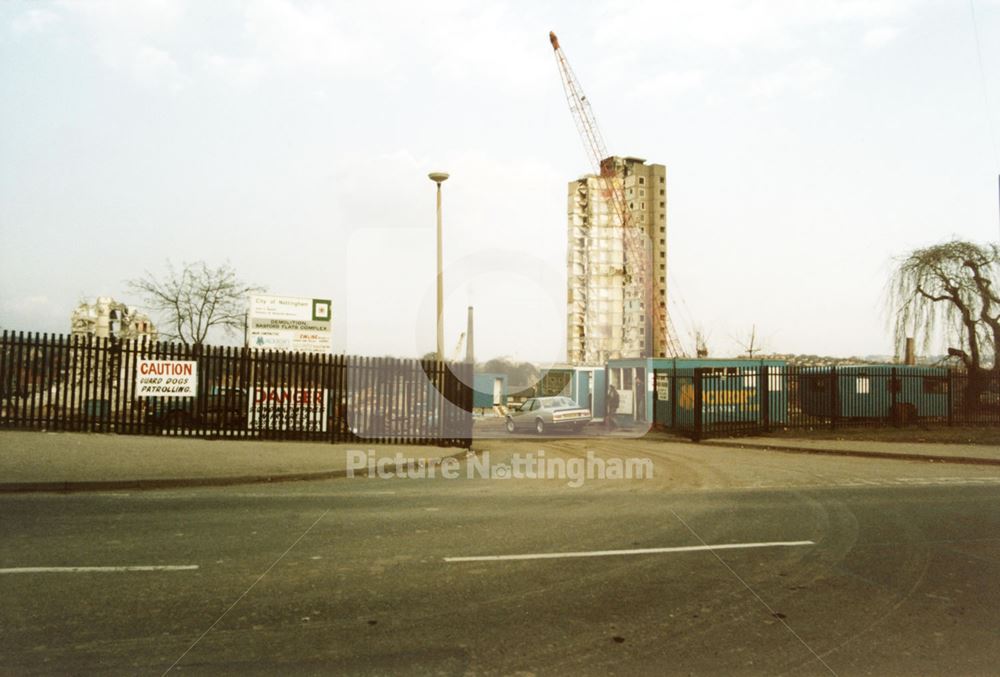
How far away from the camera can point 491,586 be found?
5598 mm

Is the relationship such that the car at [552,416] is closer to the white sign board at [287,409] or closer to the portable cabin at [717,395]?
the portable cabin at [717,395]

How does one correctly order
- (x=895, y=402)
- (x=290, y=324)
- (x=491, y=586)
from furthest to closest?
(x=895, y=402) → (x=290, y=324) → (x=491, y=586)

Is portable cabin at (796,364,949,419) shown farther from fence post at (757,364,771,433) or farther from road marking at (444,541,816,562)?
road marking at (444,541,816,562)

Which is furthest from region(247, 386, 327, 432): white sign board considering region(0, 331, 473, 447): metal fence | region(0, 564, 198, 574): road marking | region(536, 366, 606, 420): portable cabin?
region(536, 366, 606, 420): portable cabin

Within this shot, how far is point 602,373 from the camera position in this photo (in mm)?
38281

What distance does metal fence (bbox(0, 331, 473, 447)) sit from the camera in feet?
51.3

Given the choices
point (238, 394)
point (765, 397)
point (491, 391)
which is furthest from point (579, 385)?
point (238, 394)

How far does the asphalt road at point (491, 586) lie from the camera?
416 cm

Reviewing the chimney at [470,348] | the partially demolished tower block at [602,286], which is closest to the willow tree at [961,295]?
the chimney at [470,348]

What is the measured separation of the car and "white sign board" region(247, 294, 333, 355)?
11.8 meters

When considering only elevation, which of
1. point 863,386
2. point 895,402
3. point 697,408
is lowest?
point 697,408

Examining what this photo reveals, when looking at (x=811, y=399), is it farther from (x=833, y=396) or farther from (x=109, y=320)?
(x=109, y=320)

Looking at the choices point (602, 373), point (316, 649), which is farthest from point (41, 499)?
point (602, 373)

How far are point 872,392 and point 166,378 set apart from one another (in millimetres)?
25151
